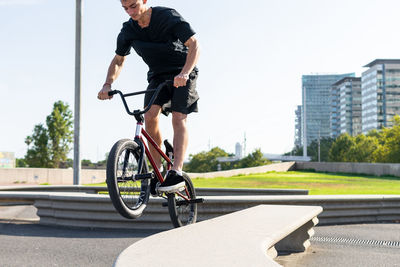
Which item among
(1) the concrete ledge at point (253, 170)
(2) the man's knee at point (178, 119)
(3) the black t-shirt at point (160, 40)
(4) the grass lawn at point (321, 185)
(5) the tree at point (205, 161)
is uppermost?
(3) the black t-shirt at point (160, 40)

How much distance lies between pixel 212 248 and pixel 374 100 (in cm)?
17642

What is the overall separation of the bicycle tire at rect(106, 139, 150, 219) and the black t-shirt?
0.92 m

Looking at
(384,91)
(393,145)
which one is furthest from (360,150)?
(384,91)

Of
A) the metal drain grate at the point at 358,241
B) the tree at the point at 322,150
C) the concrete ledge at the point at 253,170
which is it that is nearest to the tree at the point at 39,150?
→ the concrete ledge at the point at 253,170

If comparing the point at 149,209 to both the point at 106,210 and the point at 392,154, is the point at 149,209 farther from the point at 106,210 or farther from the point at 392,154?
the point at 392,154

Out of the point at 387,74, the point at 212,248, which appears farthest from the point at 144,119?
the point at 387,74

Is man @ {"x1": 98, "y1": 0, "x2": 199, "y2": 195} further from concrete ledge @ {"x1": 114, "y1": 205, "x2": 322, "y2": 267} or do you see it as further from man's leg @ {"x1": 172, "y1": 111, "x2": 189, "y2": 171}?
concrete ledge @ {"x1": 114, "y1": 205, "x2": 322, "y2": 267}

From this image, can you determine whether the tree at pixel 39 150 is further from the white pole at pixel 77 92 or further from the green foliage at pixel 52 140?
the white pole at pixel 77 92

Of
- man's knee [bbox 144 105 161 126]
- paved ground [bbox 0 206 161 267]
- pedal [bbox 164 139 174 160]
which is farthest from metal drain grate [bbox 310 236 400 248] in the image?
man's knee [bbox 144 105 161 126]

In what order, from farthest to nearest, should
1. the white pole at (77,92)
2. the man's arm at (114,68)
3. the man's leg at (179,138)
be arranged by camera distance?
the white pole at (77,92), the man's arm at (114,68), the man's leg at (179,138)

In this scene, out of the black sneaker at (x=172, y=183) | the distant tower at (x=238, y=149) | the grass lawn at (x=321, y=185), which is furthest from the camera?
the distant tower at (x=238, y=149)

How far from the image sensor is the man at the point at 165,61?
14.3 feet

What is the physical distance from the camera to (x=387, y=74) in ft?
535

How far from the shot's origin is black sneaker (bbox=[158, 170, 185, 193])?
4348mm
